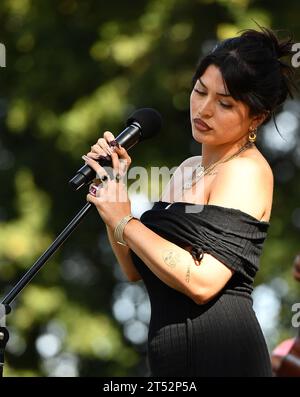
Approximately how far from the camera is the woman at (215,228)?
3.04m

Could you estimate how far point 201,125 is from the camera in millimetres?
3248

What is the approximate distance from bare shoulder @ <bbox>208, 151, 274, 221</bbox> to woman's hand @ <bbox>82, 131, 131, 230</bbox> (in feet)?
0.87

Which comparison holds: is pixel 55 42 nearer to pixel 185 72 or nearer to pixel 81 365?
pixel 185 72

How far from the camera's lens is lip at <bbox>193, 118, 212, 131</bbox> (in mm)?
3239

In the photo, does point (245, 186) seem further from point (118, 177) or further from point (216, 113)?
point (118, 177)

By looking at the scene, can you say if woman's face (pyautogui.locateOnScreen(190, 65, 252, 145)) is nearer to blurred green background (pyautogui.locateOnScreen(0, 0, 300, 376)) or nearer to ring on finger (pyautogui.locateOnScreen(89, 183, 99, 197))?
ring on finger (pyautogui.locateOnScreen(89, 183, 99, 197))

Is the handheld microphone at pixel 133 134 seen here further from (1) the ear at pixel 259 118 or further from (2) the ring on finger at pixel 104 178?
(1) the ear at pixel 259 118

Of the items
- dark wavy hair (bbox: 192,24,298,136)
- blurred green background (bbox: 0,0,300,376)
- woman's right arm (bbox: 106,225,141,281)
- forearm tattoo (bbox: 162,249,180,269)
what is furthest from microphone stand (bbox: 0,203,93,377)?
blurred green background (bbox: 0,0,300,376)

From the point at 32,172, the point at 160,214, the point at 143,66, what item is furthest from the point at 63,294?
the point at 160,214

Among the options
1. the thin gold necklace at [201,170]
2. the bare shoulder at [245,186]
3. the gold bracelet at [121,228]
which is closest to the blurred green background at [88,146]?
the thin gold necklace at [201,170]

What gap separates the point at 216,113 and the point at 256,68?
18cm

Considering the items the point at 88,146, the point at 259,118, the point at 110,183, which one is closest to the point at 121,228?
the point at 110,183
